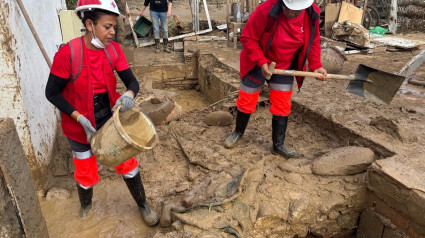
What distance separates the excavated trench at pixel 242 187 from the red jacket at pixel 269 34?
3.31ft

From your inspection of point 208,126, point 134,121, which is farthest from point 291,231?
point 208,126

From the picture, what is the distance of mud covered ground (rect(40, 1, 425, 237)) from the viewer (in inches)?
107

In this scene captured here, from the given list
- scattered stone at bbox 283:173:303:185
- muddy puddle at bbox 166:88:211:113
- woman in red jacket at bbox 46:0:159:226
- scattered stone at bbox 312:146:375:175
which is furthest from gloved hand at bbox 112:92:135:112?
muddy puddle at bbox 166:88:211:113

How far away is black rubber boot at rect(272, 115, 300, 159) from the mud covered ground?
0.27ft

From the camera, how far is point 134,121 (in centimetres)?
257

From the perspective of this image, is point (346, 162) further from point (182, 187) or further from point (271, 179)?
point (182, 187)

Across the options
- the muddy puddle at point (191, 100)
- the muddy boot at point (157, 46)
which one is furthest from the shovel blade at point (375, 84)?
the muddy boot at point (157, 46)

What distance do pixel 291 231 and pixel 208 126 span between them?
2.03 meters

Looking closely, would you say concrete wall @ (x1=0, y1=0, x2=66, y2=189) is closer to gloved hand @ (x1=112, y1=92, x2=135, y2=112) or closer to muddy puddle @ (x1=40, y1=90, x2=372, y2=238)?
muddy puddle @ (x1=40, y1=90, x2=372, y2=238)

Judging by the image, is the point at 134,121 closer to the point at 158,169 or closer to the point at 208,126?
the point at 158,169

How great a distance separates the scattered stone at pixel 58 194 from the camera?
3.43m

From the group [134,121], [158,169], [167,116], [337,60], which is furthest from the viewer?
[337,60]

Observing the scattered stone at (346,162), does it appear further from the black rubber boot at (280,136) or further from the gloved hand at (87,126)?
the gloved hand at (87,126)

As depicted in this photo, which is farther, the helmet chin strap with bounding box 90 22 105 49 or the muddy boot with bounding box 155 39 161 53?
the muddy boot with bounding box 155 39 161 53
